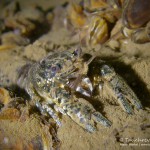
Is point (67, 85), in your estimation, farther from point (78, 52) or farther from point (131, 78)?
point (131, 78)

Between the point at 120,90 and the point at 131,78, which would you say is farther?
the point at 131,78

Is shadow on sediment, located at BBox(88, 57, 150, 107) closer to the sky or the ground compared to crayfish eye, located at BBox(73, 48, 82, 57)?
closer to the ground

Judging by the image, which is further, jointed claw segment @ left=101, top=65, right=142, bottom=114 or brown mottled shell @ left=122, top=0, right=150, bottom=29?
brown mottled shell @ left=122, top=0, right=150, bottom=29

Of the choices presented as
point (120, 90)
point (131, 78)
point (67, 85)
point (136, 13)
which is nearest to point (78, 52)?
point (67, 85)

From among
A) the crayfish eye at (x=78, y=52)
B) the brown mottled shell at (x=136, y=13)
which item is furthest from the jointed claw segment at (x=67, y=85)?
the brown mottled shell at (x=136, y=13)

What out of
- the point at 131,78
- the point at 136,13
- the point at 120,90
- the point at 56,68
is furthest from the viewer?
the point at 136,13

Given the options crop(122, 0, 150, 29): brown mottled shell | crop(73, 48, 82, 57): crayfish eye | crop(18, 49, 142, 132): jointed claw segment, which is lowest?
crop(18, 49, 142, 132): jointed claw segment

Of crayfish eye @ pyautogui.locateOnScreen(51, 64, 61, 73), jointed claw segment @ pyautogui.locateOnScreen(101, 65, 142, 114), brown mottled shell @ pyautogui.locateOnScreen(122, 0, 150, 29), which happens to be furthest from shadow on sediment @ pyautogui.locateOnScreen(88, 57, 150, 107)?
brown mottled shell @ pyautogui.locateOnScreen(122, 0, 150, 29)

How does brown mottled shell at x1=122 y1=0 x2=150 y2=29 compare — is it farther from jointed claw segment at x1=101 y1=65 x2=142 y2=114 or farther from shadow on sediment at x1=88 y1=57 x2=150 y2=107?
jointed claw segment at x1=101 y1=65 x2=142 y2=114

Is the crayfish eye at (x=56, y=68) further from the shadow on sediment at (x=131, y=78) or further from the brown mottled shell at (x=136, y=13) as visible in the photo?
the brown mottled shell at (x=136, y=13)
